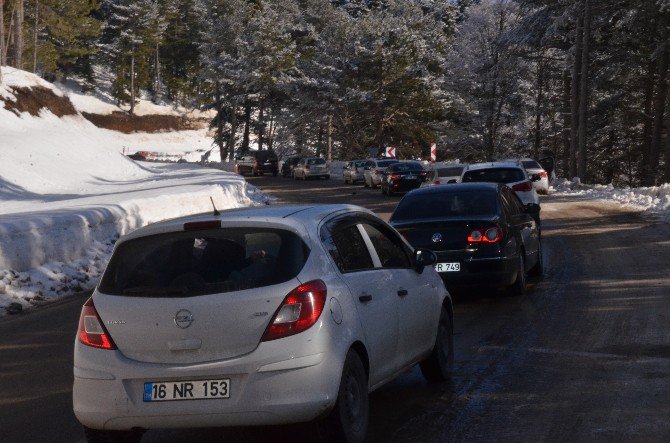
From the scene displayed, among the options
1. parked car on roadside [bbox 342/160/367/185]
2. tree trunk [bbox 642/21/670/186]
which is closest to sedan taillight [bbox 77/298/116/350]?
tree trunk [bbox 642/21/670/186]

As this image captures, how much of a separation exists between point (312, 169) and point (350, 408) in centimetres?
5998

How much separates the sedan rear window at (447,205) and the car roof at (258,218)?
21.4 feet

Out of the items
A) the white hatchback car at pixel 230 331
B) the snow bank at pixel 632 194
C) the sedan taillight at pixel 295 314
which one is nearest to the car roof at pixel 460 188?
the white hatchback car at pixel 230 331

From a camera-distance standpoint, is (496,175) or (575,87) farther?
(575,87)

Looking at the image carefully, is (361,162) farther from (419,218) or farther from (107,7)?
(107,7)

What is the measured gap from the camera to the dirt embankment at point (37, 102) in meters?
50.3

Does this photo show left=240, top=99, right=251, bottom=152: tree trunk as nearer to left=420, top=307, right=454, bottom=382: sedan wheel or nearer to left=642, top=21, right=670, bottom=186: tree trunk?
left=642, top=21, right=670, bottom=186: tree trunk

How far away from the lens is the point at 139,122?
11656 centimetres

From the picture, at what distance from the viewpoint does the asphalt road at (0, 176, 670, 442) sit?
677 centimetres

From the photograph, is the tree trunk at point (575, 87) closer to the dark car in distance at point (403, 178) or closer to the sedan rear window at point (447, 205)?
the dark car in distance at point (403, 178)

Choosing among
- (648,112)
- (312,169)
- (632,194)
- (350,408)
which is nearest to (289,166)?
(312,169)

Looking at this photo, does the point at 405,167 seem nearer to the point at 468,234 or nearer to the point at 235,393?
the point at 468,234

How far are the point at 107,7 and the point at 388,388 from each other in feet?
395

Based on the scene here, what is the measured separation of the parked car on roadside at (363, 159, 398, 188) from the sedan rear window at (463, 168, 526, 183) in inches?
1097
